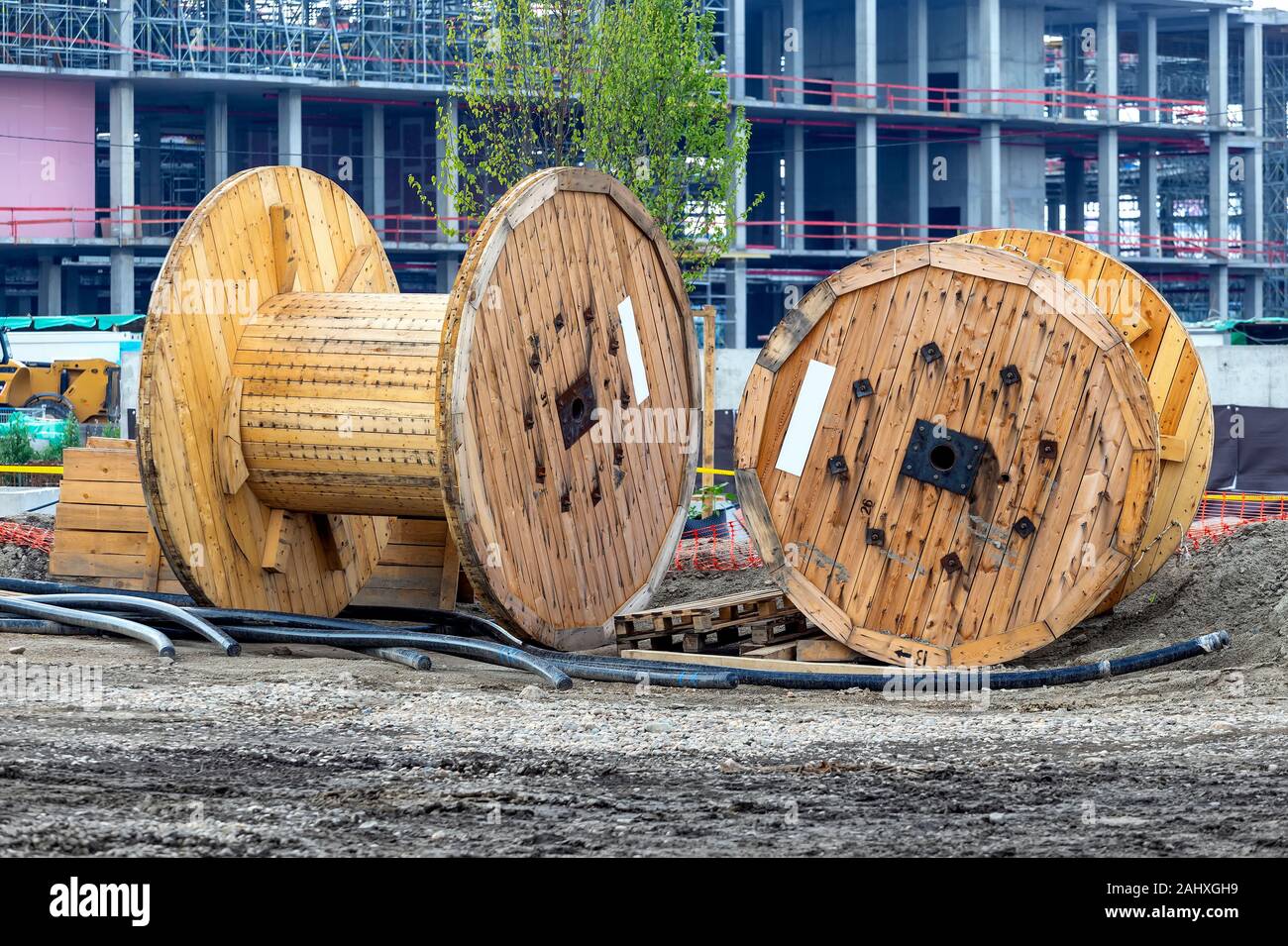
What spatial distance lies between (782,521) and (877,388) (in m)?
0.91

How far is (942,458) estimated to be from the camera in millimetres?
8188

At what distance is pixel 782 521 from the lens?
852 cm

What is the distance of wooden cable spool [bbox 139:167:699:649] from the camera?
26.5 ft

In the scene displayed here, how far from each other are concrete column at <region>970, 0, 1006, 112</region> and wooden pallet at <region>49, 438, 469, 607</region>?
40660mm

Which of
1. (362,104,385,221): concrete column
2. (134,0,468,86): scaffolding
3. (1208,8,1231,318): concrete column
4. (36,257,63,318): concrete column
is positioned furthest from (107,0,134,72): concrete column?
(1208,8,1231,318): concrete column

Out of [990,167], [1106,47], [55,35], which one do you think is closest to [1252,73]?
[1106,47]

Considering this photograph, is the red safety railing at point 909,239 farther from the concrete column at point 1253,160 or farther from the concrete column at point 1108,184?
the concrete column at point 1253,160

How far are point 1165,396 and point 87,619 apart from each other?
20.9 feet

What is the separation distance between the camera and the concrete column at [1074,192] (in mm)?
53344

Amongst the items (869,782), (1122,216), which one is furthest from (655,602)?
(1122,216)

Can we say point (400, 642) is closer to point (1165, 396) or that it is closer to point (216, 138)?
point (1165, 396)

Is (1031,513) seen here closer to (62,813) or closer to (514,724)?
(514,724)

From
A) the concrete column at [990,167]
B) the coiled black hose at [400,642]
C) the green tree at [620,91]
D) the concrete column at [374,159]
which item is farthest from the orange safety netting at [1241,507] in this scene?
Result: the concrete column at [374,159]

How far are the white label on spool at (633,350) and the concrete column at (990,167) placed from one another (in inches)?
1523
